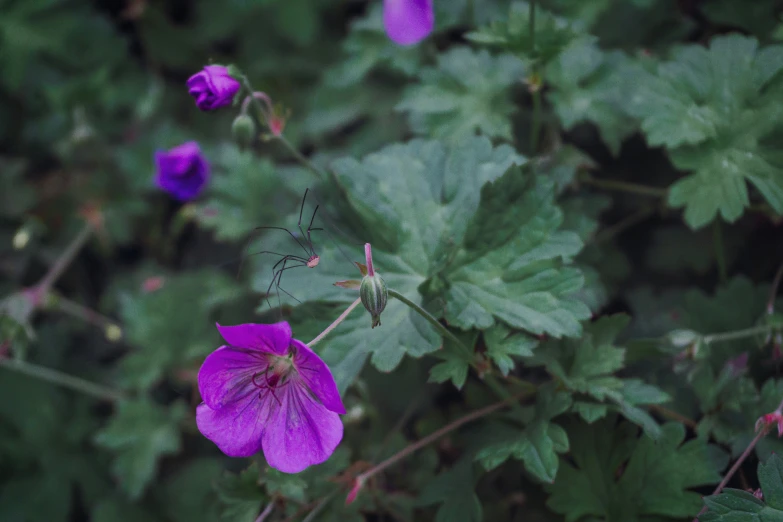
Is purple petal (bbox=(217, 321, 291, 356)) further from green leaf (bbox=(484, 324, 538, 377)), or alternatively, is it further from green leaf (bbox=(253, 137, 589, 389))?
green leaf (bbox=(484, 324, 538, 377))

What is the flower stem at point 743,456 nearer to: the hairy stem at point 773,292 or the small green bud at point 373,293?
the hairy stem at point 773,292

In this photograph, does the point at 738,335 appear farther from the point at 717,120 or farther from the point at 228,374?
the point at 228,374

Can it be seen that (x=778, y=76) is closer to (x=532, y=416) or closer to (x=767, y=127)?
(x=767, y=127)

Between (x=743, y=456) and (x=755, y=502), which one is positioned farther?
(x=743, y=456)

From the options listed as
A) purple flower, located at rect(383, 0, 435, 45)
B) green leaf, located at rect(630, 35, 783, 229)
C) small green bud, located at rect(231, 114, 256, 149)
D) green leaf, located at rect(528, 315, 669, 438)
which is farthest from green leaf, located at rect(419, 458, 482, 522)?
purple flower, located at rect(383, 0, 435, 45)

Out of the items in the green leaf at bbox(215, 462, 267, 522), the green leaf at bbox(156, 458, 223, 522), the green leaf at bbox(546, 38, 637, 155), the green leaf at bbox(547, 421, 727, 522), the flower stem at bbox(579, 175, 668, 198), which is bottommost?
the green leaf at bbox(156, 458, 223, 522)

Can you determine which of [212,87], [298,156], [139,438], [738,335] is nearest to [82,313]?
[139,438]

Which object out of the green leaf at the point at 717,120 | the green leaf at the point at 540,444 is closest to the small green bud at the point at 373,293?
the green leaf at the point at 540,444
